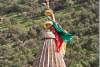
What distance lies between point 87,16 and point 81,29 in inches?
271

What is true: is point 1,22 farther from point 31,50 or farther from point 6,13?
point 31,50

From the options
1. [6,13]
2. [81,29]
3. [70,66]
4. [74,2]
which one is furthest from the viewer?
[6,13]

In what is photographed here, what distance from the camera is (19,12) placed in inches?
4114

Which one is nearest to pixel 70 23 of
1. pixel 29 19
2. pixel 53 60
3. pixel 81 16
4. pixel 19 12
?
pixel 81 16

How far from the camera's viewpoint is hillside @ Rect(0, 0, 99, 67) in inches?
2598

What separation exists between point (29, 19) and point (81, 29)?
18.3 m

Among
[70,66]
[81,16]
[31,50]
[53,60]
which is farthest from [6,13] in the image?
[53,60]

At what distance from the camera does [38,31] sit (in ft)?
260

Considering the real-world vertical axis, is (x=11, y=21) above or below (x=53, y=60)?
below

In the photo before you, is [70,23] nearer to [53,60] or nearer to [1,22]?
[1,22]

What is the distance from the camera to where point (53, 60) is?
8.24m

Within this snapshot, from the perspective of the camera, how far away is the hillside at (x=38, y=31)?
66000 mm

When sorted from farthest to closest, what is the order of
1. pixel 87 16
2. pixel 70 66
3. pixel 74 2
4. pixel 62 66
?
pixel 74 2 < pixel 87 16 < pixel 70 66 < pixel 62 66

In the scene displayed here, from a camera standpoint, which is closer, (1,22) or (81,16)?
(81,16)
